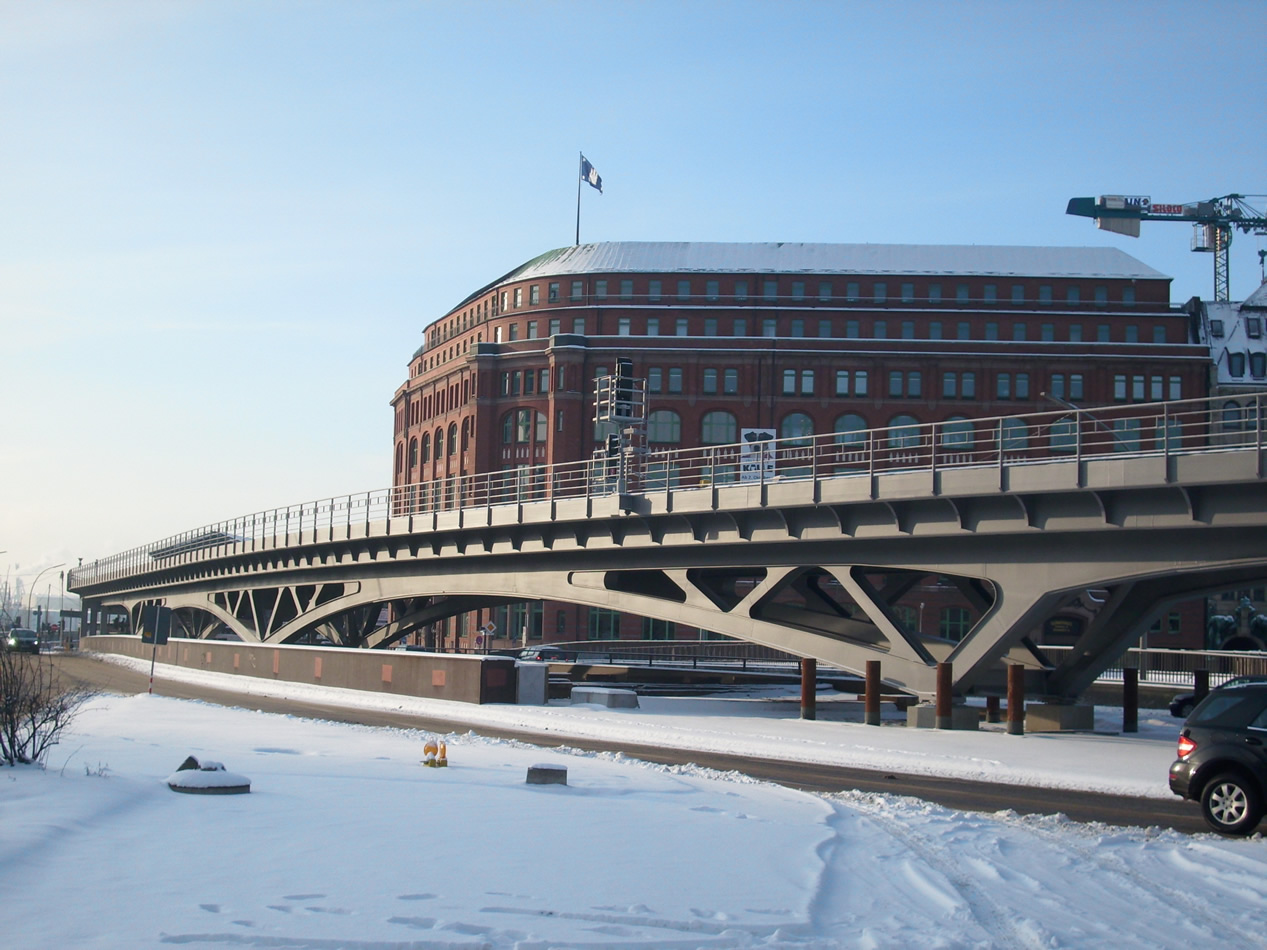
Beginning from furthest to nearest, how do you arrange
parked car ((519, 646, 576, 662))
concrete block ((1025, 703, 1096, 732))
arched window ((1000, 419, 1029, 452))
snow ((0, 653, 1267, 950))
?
parked car ((519, 646, 576, 662)) < concrete block ((1025, 703, 1096, 732)) < arched window ((1000, 419, 1029, 452)) < snow ((0, 653, 1267, 950))

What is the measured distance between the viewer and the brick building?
277 ft

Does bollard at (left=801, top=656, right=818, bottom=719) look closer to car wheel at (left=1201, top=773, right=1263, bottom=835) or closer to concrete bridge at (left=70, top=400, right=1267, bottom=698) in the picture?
concrete bridge at (left=70, top=400, right=1267, bottom=698)

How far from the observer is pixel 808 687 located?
29047 millimetres

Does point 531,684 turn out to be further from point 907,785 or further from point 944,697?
point 907,785

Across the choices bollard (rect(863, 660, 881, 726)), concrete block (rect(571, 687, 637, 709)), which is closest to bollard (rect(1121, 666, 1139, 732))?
bollard (rect(863, 660, 881, 726))

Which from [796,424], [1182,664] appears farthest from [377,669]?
[796,424]

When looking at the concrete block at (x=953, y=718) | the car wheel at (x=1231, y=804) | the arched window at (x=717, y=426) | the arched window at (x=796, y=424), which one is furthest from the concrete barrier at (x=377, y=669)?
the arched window at (x=796, y=424)

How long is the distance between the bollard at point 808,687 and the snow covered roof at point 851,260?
63831 millimetres

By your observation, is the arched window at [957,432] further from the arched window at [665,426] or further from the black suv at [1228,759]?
the arched window at [665,426]

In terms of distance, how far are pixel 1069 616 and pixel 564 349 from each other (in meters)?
38.5

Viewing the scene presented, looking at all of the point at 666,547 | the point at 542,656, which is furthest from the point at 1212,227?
the point at 666,547

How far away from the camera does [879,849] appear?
36.8ft

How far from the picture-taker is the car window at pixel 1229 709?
43.7 feet

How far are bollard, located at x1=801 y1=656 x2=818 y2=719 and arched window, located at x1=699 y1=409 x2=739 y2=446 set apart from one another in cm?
5602
